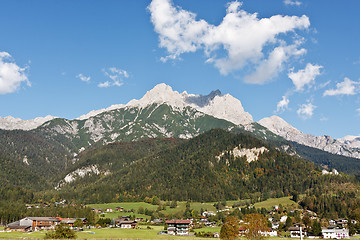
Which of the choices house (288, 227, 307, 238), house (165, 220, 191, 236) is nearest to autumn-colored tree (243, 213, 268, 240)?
house (165, 220, 191, 236)

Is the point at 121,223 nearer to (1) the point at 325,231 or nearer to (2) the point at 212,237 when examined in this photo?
(2) the point at 212,237

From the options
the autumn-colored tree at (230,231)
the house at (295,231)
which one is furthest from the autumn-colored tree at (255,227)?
the house at (295,231)

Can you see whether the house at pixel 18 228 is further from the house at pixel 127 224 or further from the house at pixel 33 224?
the house at pixel 127 224

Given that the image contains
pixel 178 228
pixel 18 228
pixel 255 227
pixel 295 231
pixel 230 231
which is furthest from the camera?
pixel 295 231

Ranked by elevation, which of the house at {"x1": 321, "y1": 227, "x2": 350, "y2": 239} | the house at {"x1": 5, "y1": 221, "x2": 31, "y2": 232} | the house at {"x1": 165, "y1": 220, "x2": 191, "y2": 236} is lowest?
the house at {"x1": 321, "y1": 227, "x2": 350, "y2": 239}

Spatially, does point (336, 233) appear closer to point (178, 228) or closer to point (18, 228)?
point (178, 228)

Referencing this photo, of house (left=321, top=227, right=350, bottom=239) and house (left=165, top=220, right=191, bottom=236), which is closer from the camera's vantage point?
house (left=321, top=227, right=350, bottom=239)

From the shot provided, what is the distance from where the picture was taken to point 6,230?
166 meters

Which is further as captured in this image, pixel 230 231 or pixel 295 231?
pixel 295 231

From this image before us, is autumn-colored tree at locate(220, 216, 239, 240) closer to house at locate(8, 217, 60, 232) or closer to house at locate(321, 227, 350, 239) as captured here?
house at locate(321, 227, 350, 239)

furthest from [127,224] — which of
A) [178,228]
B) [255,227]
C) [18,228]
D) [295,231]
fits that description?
[255,227]

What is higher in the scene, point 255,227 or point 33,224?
point 33,224

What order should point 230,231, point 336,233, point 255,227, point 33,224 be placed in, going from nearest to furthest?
point 255,227
point 230,231
point 336,233
point 33,224

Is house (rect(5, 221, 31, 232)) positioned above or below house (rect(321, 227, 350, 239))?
above
